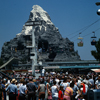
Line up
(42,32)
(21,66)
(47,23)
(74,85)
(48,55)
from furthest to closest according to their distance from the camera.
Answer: (47,23) → (42,32) → (48,55) → (21,66) → (74,85)

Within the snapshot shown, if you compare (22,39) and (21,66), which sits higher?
(22,39)

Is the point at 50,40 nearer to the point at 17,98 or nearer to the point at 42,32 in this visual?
the point at 42,32

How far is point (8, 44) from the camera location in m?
124

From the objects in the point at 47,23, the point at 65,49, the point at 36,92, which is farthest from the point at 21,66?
the point at 36,92

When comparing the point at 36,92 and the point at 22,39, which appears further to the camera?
the point at 22,39

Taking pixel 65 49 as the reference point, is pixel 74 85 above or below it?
below

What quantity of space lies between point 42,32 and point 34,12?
2339cm

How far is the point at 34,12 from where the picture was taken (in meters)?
145

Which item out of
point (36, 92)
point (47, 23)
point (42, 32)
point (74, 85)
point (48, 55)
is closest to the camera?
point (74, 85)

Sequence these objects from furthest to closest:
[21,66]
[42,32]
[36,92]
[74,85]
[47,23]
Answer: [47,23]
[42,32]
[21,66]
[36,92]
[74,85]

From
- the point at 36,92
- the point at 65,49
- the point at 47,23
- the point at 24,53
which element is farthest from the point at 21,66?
the point at 36,92

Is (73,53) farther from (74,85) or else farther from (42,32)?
(74,85)

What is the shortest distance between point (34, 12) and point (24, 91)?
13453 centimetres

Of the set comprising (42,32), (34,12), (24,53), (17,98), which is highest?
(34,12)
